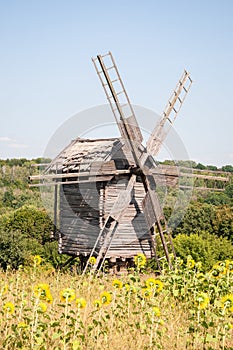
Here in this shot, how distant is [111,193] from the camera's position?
14.0 meters

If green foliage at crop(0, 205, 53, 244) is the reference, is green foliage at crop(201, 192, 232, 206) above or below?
above

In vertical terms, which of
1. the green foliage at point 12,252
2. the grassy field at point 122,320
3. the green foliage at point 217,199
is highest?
the green foliage at point 217,199

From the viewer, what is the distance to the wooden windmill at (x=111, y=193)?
13859 millimetres

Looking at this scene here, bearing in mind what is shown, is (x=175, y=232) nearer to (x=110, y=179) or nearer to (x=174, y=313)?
(x=110, y=179)

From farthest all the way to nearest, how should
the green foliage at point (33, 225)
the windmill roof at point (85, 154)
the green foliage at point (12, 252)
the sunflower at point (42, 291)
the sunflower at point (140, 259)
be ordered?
the green foliage at point (33, 225)
the green foliage at point (12, 252)
the windmill roof at point (85, 154)
the sunflower at point (140, 259)
the sunflower at point (42, 291)

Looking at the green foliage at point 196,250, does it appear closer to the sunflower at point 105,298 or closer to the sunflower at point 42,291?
the sunflower at point 105,298

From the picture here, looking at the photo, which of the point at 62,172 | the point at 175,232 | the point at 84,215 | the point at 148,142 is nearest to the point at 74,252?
the point at 84,215

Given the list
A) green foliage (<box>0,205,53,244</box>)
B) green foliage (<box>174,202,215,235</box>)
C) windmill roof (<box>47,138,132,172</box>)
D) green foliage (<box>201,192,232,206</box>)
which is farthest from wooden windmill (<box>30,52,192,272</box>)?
green foliage (<box>201,192,232,206</box>)

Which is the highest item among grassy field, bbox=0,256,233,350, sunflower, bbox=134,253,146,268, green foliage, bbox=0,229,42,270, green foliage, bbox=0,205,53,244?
green foliage, bbox=0,205,53,244

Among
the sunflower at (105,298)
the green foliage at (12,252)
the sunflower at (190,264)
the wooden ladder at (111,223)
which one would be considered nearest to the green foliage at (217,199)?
the green foliage at (12,252)

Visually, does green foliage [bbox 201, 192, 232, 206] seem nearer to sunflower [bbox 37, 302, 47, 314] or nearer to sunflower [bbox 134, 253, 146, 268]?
sunflower [bbox 134, 253, 146, 268]

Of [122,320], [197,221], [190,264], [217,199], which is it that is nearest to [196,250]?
[190,264]

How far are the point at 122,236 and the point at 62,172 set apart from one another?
7.10 feet

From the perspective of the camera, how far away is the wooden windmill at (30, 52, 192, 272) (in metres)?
13.9
